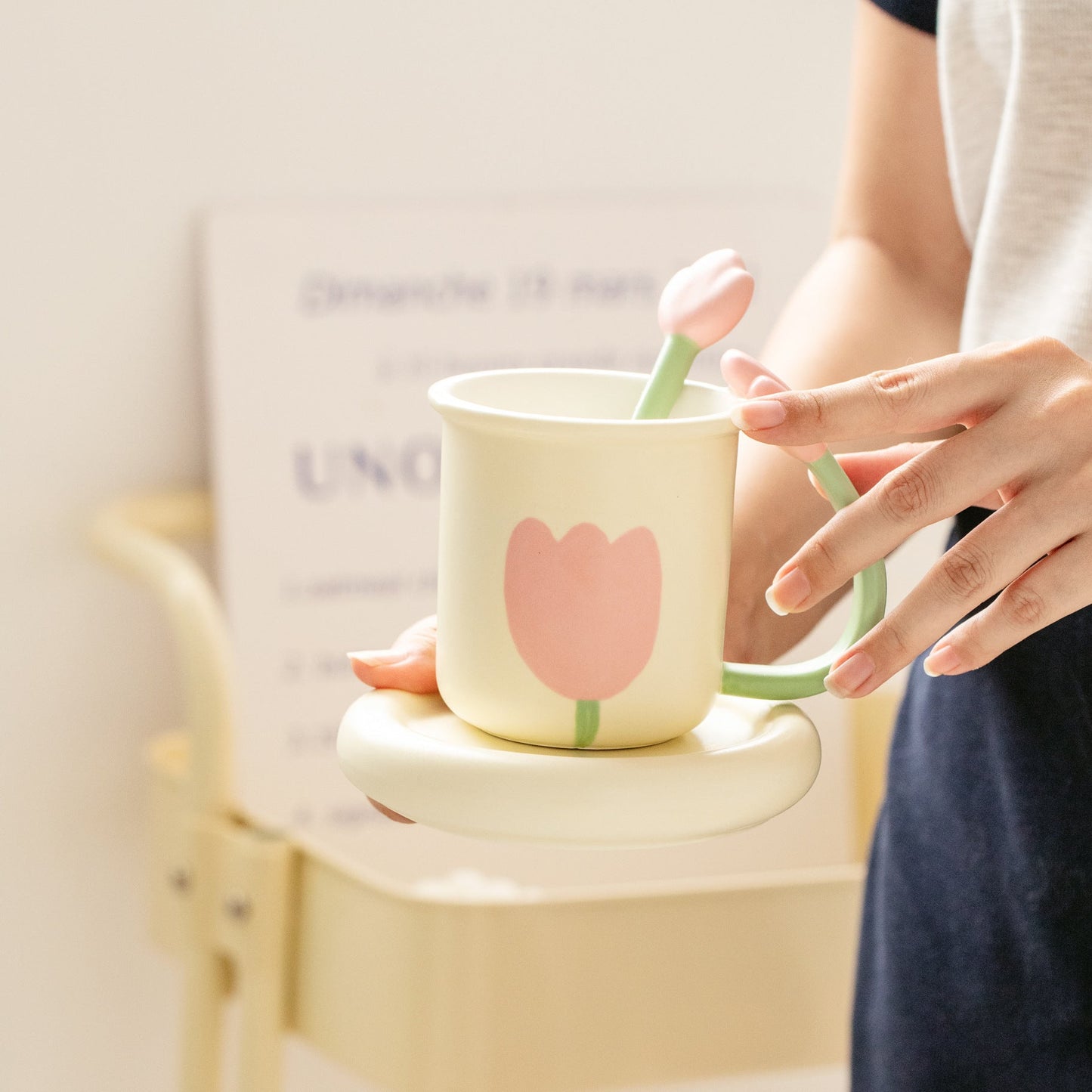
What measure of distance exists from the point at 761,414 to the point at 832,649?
10 centimetres

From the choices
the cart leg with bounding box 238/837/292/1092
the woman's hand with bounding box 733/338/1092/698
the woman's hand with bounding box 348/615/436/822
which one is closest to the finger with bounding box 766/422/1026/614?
the woman's hand with bounding box 733/338/1092/698

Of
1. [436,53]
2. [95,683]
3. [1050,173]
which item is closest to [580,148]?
[436,53]

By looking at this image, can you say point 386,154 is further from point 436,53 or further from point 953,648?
point 953,648

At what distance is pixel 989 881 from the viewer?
614 mm

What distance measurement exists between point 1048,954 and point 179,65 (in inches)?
39.2

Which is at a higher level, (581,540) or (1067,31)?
(1067,31)

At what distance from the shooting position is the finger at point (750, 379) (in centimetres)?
42

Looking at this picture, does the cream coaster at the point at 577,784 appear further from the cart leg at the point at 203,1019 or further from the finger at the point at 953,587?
the cart leg at the point at 203,1019

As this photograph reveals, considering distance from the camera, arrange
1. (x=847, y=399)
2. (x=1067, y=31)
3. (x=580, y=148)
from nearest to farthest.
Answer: (x=847, y=399) → (x=1067, y=31) → (x=580, y=148)

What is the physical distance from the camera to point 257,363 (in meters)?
1.20

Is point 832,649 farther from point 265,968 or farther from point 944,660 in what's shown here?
point 265,968

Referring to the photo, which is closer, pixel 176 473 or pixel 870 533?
pixel 870 533

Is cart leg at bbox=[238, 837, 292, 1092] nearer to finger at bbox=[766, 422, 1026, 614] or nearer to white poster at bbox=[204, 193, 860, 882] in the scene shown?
white poster at bbox=[204, 193, 860, 882]

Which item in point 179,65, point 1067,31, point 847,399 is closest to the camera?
point 847,399
